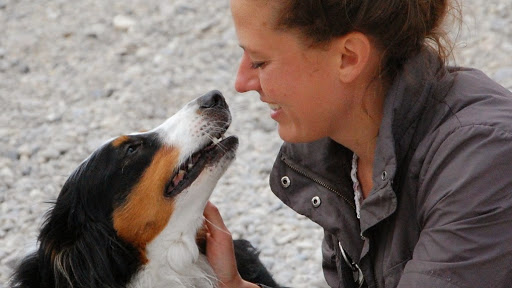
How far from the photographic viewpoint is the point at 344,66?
2.54 metres

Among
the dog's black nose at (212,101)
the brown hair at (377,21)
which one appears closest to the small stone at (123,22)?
the dog's black nose at (212,101)

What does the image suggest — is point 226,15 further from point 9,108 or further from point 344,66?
point 344,66

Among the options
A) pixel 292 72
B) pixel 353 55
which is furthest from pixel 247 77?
pixel 353 55

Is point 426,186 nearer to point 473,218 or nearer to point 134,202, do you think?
point 473,218

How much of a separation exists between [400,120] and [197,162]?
0.83m

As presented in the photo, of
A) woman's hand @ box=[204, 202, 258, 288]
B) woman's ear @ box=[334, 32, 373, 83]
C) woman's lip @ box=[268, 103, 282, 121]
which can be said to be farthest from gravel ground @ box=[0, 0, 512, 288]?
woman's ear @ box=[334, 32, 373, 83]

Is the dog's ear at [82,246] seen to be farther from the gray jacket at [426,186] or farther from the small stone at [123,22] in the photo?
the small stone at [123,22]

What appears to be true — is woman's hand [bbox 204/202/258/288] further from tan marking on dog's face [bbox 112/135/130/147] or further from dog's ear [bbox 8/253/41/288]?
dog's ear [bbox 8/253/41/288]

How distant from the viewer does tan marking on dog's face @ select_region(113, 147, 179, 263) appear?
3045mm

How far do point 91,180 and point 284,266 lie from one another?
4.62 ft

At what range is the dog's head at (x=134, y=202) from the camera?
9.71 ft

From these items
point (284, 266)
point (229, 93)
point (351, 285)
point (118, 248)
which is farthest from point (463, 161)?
point (229, 93)

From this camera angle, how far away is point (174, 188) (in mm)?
3084

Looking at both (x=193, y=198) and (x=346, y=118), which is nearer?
(x=346, y=118)
